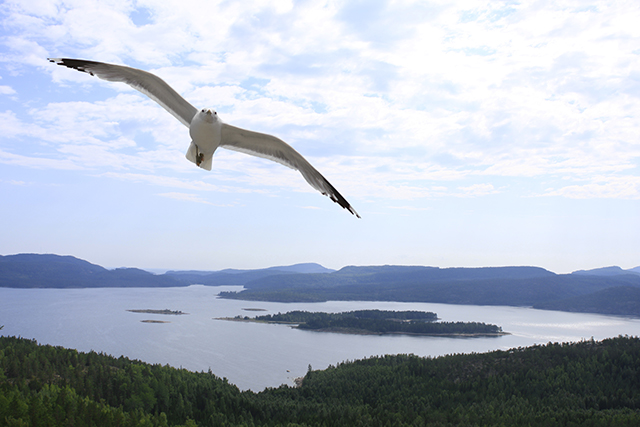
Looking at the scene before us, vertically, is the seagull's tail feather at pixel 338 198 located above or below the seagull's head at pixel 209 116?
below

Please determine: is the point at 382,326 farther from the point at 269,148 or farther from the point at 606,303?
the point at 269,148

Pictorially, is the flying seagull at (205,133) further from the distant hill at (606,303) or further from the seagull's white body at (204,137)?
the distant hill at (606,303)

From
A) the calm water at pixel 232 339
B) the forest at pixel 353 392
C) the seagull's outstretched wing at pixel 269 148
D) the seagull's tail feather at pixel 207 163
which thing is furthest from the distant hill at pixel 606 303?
the seagull's tail feather at pixel 207 163

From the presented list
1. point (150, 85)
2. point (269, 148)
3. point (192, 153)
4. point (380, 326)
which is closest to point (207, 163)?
point (192, 153)

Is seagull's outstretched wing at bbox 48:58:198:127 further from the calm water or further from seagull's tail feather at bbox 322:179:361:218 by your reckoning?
the calm water

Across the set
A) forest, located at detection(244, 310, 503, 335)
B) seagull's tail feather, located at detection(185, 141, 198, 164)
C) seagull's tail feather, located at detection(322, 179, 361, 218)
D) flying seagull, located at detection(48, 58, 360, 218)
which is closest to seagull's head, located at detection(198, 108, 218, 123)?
flying seagull, located at detection(48, 58, 360, 218)

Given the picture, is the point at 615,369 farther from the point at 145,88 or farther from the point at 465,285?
the point at 465,285
